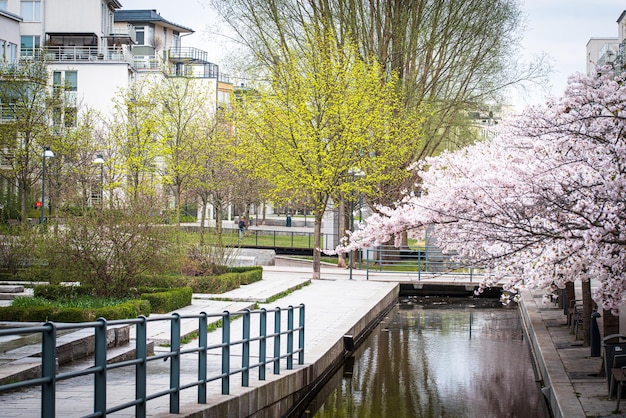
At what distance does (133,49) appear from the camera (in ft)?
266

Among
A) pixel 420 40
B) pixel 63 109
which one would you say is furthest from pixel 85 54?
pixel 420 40

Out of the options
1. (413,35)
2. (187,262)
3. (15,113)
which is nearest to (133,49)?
(15,113)

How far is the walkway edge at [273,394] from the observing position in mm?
9906

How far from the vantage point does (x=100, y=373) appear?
736 cm

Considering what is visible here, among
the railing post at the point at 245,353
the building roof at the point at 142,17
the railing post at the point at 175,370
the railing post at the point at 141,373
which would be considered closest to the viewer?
the railing post at the point at 141,373

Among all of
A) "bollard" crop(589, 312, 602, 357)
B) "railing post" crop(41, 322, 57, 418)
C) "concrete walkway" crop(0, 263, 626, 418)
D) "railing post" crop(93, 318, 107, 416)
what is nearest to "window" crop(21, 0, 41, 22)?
"concrete walkway" crop(0, 263, 626, 418)

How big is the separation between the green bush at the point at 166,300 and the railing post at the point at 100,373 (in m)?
12.4

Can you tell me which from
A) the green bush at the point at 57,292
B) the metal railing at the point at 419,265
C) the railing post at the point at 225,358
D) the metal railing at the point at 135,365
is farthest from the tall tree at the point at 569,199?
the metal railing at the point at 419,265

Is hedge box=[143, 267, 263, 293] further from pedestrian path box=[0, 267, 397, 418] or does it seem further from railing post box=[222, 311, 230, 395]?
railing post box=[222, 311, 230, 395]

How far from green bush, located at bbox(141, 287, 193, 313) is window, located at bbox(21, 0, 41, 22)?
5133cm

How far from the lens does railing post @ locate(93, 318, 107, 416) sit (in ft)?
24.0

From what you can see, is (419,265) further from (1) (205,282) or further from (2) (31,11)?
(2) (31,11)

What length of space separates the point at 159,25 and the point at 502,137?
250 feet

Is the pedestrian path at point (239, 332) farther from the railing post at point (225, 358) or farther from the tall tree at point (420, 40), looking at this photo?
the tall tree at point (420, 40)
